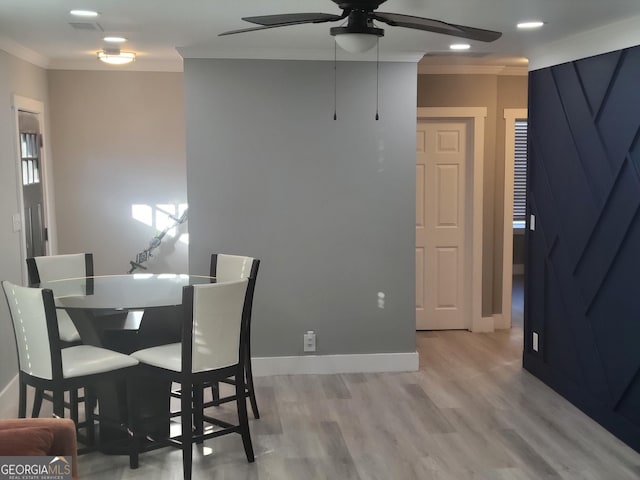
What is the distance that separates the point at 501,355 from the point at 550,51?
247 cm

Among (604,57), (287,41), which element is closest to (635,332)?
(604,57)

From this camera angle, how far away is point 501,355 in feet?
19.4

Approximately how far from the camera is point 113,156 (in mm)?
6547

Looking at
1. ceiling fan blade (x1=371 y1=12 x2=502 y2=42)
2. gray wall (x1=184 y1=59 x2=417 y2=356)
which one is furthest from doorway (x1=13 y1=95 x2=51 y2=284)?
ceiling fan blade (x1=371 y1=12 x2=502 y2=42)

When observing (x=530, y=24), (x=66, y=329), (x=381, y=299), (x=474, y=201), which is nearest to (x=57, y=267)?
(x=66, y=329)

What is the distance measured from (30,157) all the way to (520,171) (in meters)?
5.81

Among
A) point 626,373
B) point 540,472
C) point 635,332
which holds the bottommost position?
point 540,472

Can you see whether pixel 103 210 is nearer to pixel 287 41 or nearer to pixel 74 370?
pixel 287 41

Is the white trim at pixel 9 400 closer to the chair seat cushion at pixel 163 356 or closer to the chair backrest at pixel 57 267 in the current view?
the chair backrest at pixel 57 267

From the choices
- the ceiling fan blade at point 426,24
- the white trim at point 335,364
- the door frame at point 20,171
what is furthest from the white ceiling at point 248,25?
the white trim at point 335,364

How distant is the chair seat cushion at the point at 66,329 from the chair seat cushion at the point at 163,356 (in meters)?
0.54

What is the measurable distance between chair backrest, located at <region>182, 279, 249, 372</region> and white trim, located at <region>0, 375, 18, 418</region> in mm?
1693

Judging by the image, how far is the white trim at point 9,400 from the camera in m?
4.57

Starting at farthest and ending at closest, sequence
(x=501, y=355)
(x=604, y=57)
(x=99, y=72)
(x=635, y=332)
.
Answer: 1. (x=99, y=72)
2. (x=501, y=355)
3. (x=604, y=57)
4. (x=635, y=332)
